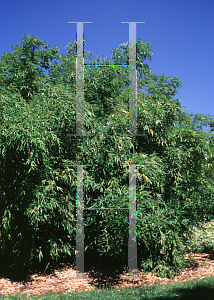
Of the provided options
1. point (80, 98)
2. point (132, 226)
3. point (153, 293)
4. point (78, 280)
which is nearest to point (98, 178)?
point (132, 226)

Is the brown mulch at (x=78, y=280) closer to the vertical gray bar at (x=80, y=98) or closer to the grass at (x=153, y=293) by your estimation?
the grass at (x=153, y=293)

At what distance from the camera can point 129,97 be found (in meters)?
5.56

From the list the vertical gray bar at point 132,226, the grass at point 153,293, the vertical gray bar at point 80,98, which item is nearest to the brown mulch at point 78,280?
the vertical gray bar at point 132,226

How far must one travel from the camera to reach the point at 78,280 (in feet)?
16.8

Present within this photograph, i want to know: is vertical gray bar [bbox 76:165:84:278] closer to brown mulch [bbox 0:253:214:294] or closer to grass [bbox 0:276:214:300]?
brown mulch [bbox 0:253:214:294]

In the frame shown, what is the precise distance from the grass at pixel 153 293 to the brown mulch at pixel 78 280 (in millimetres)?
323

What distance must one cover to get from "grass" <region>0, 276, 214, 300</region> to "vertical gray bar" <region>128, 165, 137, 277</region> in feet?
2.06

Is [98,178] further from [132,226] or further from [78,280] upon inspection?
[78,280]

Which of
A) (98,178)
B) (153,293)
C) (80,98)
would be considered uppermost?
(80,98)

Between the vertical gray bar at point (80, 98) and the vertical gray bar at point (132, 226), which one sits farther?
the vertical gray bar at point (80, 98)

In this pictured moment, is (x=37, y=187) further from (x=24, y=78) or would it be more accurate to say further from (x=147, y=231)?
(x=24, y=78)

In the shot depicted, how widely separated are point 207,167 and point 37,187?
11.0 ft

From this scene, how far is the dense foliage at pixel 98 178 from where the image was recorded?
4668mm

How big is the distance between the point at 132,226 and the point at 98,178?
1.11 meters
